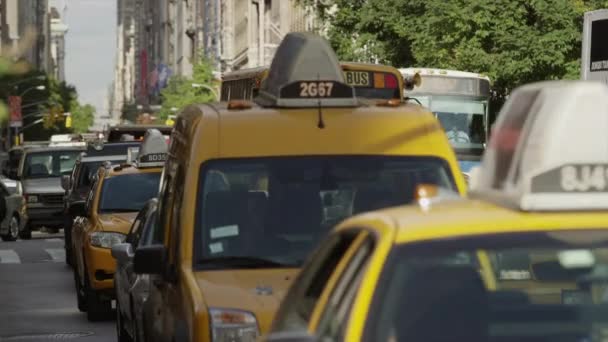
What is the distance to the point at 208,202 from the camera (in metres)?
9.56

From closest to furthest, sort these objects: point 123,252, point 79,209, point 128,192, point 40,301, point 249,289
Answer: point 249,289 → point 123,252 → point 128,192 → point 79,209 → point 40,301

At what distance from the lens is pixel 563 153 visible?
5238 mm

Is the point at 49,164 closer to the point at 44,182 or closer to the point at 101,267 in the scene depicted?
the point at 44,182

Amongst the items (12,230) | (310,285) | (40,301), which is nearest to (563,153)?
(310,285)

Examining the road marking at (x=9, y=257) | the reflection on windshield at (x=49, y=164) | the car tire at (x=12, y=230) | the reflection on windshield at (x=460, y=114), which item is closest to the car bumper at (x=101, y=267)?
the road marking at (x=9, y=257)

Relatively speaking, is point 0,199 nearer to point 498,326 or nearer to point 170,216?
point 170,216

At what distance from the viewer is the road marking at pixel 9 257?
99.8 feet

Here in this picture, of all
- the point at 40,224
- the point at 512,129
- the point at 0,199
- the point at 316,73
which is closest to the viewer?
the point at 512,129

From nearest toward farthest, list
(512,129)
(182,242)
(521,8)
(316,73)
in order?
(512,129) < (182,242) < (316,73) < (521,8)

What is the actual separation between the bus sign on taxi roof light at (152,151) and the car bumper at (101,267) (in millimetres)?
1483

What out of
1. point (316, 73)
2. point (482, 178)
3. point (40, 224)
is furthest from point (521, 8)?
point (482, 178)

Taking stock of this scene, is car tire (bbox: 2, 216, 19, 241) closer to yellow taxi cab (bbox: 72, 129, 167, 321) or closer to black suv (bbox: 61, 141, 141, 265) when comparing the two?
black suv (bbox: 61, 141, 141, 265)

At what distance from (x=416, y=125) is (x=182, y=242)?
1.52m

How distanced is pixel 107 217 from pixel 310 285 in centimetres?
1356
